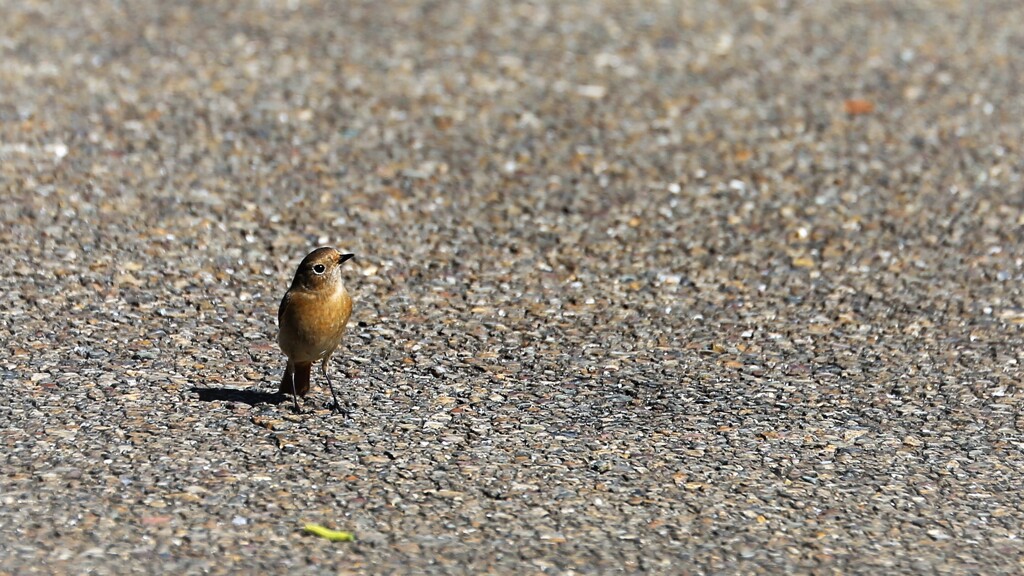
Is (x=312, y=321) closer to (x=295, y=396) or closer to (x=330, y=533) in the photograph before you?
(x=295, y=396)

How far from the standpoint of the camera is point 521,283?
25.7 feet

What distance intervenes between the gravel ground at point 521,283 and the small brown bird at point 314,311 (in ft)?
1.08

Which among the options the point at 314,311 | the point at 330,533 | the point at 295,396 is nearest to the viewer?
the point at 330,533

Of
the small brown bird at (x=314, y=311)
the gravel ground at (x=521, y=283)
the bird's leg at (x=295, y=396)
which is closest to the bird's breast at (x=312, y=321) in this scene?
the small brown bird at (x=314, y=311)

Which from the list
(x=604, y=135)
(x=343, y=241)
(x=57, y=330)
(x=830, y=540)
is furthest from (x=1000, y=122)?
(x=57, y=330)

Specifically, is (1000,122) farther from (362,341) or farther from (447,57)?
(362,341)

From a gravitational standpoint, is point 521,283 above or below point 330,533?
above

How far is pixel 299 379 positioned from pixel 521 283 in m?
2.03

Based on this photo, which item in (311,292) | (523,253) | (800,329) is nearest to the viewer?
(311,292)

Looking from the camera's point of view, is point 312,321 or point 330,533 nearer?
point 330,533

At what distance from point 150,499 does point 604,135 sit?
5.41m

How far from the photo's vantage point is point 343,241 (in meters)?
8.30

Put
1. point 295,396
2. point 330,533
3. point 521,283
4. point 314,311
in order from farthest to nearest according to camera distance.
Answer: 1. point 521,283
2. point 295,396
3. point 314,311
4. point 330,533

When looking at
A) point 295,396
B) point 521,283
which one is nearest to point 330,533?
point 295,396
